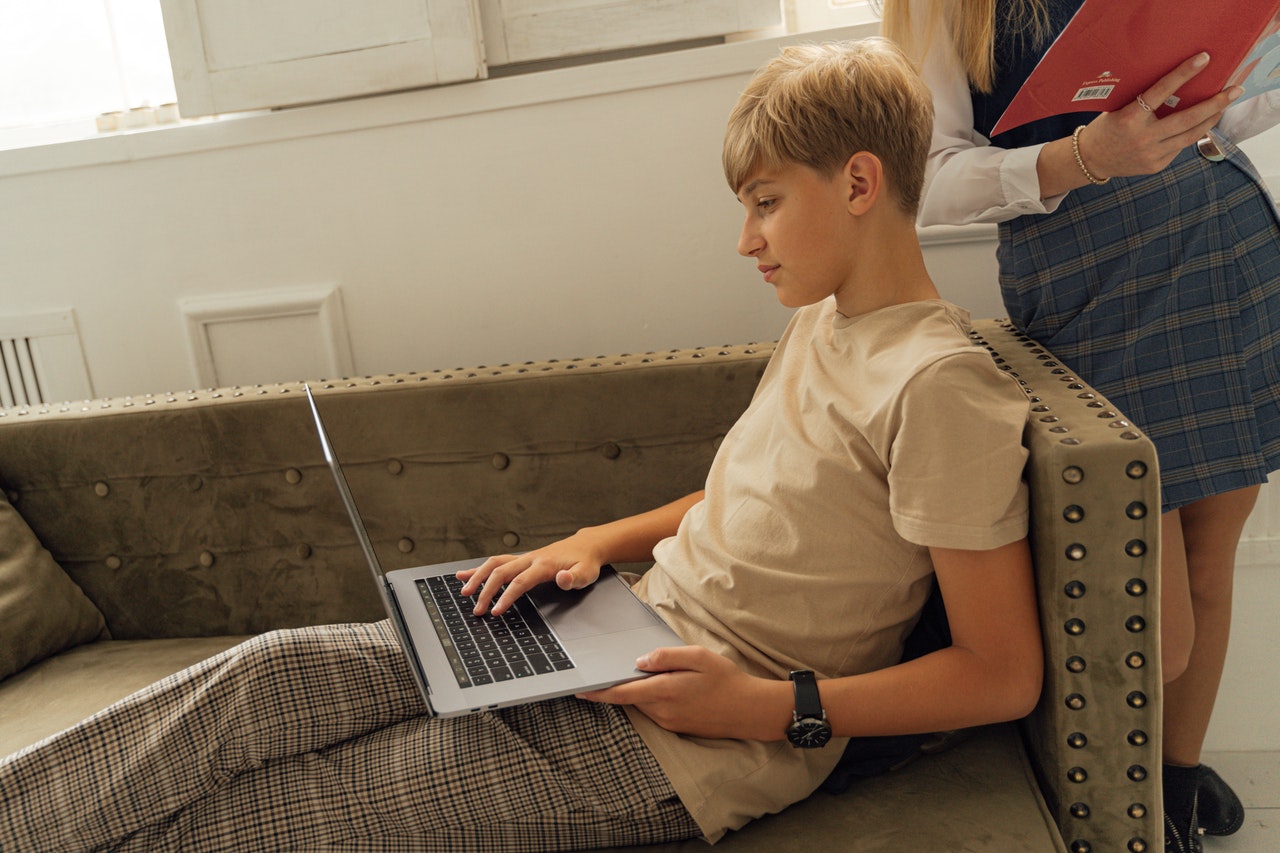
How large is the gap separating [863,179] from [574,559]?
52 cm

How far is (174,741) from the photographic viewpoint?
90 centimetres

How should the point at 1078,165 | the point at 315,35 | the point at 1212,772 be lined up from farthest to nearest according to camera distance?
the point at 315,35, the point at 1212,772, the point at 1078,165

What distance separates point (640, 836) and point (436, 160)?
1.14m

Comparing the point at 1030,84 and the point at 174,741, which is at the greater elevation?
the point at 1030,84

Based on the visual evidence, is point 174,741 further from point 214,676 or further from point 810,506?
point 810,506

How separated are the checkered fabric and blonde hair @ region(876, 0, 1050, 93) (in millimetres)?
789

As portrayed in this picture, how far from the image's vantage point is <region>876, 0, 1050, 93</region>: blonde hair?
3.44 feet

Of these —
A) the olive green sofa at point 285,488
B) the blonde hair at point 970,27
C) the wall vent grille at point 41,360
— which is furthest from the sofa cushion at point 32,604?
the blonde hair at point 970,27

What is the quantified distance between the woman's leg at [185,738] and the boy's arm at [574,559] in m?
0.17

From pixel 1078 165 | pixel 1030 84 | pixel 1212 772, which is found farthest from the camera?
pixel 1212 772

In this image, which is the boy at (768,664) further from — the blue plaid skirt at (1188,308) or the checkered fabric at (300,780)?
the blue plaid skirt at (1188,308)

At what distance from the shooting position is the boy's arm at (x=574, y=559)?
1074 millimetres

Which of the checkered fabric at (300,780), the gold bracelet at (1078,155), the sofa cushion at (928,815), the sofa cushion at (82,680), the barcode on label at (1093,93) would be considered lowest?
the sofa cushion at (82,680)

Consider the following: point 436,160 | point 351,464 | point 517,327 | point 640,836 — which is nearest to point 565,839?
point 640,836
